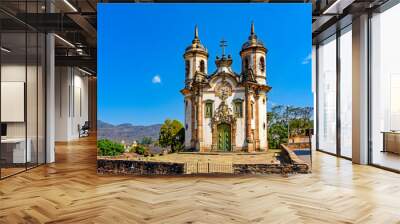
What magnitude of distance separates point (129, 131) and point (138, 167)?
24.8 inches

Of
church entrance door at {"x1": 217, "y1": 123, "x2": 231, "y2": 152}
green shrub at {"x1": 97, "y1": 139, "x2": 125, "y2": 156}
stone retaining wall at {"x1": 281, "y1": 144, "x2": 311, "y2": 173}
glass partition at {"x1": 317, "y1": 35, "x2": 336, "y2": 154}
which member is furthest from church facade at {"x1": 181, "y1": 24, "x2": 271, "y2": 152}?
glass partition at {"x1": 317, "y1": 35, "x2": 336, "y2": 154}

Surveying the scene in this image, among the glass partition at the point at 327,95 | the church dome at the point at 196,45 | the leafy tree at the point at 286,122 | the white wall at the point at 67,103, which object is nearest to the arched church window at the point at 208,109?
the church dome at the point at 196,45

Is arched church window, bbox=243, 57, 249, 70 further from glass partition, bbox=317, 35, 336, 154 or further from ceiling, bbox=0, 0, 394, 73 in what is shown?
glass partition, bbox=317, 35, 336, 154

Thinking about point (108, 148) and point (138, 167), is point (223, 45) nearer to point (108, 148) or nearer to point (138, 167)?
point (138, 167)

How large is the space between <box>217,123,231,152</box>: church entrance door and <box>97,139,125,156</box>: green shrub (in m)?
1.65

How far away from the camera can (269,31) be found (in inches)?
241

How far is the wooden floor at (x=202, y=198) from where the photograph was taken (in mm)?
3811

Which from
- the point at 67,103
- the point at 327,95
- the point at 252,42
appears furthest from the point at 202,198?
the point at 67,103

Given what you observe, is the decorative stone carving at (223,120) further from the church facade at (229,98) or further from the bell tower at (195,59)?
the bell tower at (195,59)

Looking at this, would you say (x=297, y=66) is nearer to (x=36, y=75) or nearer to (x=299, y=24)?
(x=299, y=24)

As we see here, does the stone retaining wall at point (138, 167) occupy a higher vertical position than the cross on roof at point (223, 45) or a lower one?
lower

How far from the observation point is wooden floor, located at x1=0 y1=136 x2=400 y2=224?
12.5 ft

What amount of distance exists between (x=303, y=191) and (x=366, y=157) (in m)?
3.24

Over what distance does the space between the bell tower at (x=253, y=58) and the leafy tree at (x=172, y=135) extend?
55.4 inches
